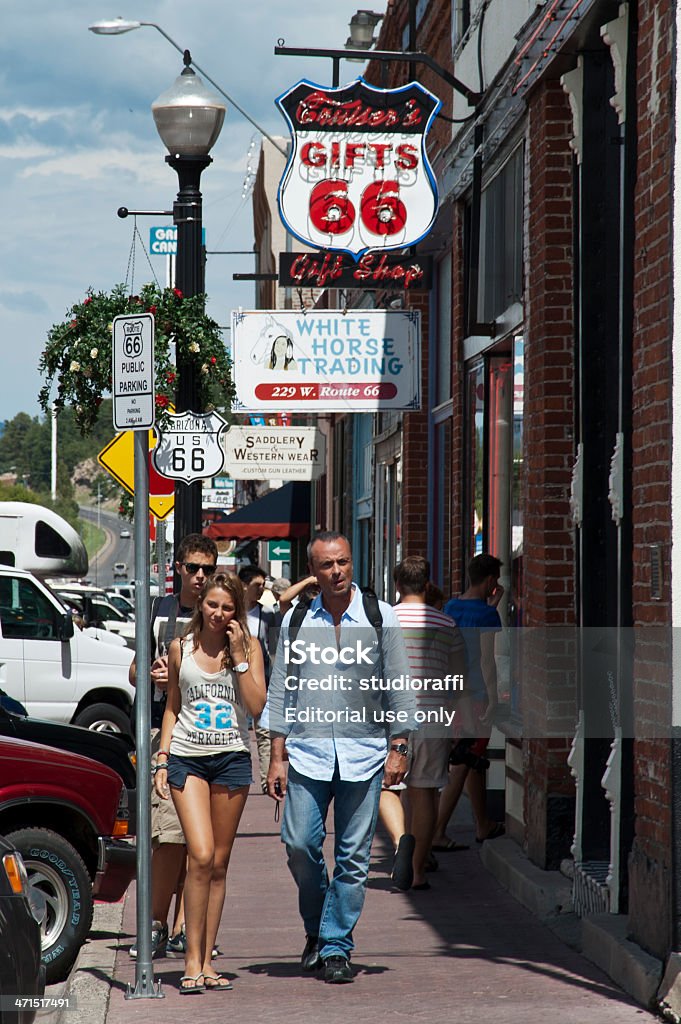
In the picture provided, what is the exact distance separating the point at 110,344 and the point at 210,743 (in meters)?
6.69

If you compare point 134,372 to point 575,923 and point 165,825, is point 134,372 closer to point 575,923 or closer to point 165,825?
point 165,825

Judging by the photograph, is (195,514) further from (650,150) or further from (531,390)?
(650,150)

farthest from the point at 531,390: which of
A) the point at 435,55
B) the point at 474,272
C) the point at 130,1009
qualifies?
the point at 435,55

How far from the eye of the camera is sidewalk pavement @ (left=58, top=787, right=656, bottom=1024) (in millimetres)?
6367

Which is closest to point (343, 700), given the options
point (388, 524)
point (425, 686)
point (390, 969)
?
point (390, 969)

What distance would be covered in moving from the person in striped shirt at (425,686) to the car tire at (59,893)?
2731 millimetres

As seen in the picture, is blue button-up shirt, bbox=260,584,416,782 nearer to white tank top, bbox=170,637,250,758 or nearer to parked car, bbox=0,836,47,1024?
white tank top, bbox=170,637,250,758

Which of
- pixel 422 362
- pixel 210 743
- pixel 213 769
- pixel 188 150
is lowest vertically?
pixel 213 769

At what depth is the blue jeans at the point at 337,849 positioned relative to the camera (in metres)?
6.98

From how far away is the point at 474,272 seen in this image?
11.9 m

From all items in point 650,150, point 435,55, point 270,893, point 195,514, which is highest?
Result: point 435,55

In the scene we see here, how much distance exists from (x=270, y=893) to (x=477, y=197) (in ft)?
17.0

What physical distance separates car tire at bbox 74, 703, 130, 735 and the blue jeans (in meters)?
9.10

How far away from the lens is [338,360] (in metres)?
12.7
